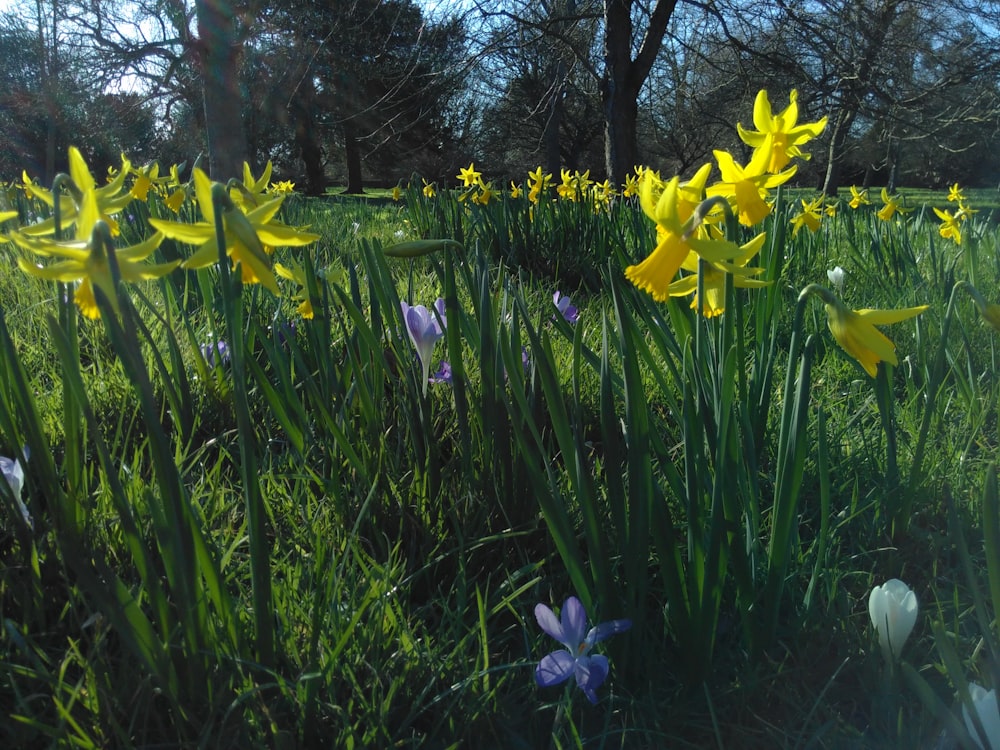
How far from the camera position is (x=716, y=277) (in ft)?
3.23

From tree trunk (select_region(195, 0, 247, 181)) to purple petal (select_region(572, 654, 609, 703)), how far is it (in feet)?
17.8

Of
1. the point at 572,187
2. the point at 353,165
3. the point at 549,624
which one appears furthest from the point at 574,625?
the point at 353,165

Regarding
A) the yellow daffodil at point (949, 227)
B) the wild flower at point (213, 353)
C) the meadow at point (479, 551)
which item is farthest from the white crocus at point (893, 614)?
the yellow daffodil at point (949, 227)

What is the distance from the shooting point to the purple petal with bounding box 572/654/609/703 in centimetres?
76

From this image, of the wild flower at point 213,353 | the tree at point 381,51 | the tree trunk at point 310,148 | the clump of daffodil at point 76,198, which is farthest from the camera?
the tree trunk at point 310,148

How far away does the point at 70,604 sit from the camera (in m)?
0.78

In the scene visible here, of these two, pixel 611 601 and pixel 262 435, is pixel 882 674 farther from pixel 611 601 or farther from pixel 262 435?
pixel 262 435

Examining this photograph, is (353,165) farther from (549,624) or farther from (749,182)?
(549,624)

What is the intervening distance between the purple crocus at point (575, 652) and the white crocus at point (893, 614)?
0.90ft

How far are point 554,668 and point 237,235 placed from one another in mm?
551

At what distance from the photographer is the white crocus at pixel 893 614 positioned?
77cm

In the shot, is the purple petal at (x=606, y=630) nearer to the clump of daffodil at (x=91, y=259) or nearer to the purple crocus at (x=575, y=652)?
the purple crocus at (x=575, y=652)

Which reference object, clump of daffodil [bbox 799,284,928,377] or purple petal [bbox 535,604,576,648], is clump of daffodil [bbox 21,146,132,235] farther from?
clump of daffodil [bbox 799,284,928,377]

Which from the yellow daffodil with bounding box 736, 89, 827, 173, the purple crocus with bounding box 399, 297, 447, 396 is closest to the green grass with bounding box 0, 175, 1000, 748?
the purple crocus with bounding box 399, 297, 447, 396
